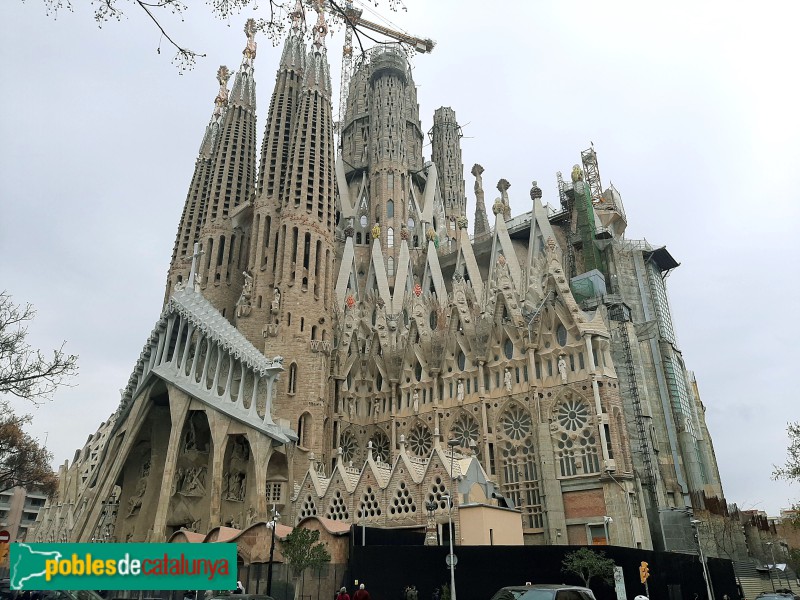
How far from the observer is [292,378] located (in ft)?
112

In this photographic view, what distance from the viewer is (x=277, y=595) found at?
64.4ft

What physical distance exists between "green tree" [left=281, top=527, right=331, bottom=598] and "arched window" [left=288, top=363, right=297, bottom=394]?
48.8 ft

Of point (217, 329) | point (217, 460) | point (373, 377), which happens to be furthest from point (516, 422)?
point (217, 329)

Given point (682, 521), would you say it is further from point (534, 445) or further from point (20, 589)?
point (20, 589)

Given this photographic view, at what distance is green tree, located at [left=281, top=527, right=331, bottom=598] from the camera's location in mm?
18719

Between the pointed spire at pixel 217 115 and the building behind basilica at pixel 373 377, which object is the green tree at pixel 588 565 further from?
the pointed spire at pixel 217 115

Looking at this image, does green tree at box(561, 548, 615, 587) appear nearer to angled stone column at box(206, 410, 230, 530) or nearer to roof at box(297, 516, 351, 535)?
roof at box(297, 516, 351, 535)

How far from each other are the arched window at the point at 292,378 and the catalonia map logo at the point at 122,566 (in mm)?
24580

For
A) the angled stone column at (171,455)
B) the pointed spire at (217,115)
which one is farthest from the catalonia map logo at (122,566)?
the pointed spire at (217,115)

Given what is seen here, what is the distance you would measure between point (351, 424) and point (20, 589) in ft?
95.7

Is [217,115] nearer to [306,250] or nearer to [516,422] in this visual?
[306,250]

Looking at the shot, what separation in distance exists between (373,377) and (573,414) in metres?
13.1

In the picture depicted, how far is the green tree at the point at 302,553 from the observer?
18719 millimetres

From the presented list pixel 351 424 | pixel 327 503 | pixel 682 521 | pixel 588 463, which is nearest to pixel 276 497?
pixel 327 503
